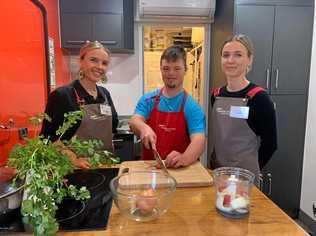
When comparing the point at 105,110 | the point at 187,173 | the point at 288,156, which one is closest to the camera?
the point at 187,173

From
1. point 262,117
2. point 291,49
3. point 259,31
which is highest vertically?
point 259,31

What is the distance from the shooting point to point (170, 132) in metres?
1.50

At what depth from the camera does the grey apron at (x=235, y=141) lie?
4.84 ft

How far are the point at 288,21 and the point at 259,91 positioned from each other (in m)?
1.29

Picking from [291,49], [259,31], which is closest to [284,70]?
[291,49]

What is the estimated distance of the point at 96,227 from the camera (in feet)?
2.46

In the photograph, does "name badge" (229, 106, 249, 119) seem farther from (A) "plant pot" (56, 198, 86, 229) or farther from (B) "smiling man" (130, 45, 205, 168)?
(A) "plant pot" (56, 198, 86, 229)

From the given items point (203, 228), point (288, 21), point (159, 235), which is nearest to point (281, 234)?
point (203, 228)

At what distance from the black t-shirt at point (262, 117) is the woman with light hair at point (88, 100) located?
2.50ft

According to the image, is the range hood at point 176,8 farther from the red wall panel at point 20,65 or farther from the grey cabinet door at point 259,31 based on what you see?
the red wall panel at point 20,65

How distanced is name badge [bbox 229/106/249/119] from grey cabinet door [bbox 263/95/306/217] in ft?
3.76

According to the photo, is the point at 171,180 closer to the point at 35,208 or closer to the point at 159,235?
the point at 159,235

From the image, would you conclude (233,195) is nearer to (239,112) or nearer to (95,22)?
(239,112)

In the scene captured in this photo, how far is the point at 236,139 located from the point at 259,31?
1.28 metres
